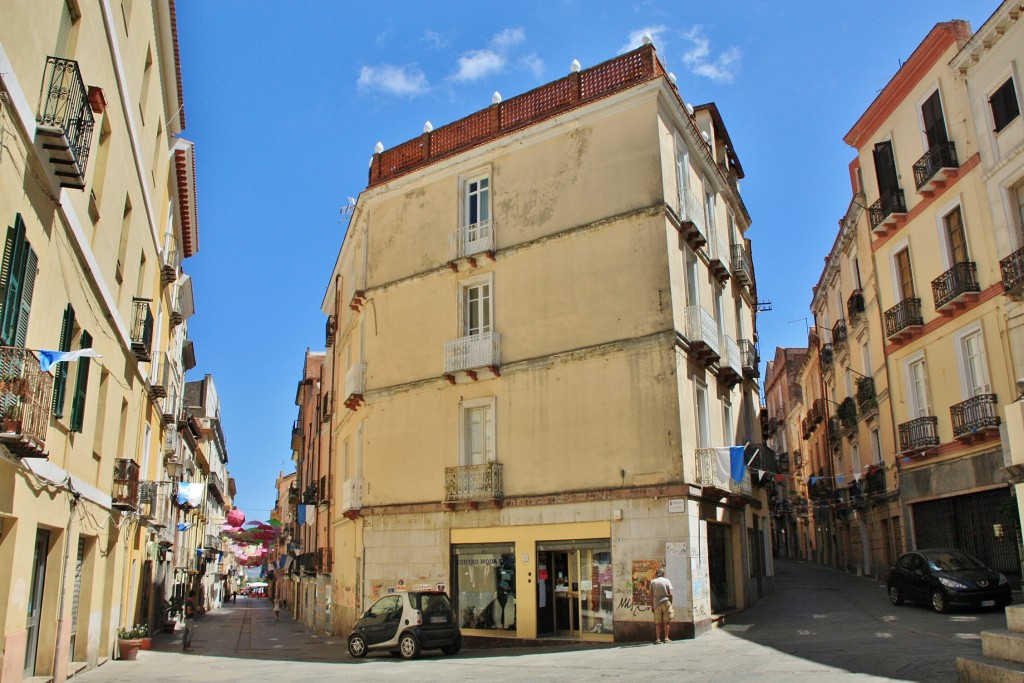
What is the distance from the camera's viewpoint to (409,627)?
17906 millimetres

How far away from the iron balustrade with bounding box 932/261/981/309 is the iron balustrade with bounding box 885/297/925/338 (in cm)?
121

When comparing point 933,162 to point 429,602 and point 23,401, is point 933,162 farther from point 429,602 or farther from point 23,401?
point 23,401

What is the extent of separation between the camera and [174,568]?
3722cm

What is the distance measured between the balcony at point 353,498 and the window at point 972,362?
692 inches

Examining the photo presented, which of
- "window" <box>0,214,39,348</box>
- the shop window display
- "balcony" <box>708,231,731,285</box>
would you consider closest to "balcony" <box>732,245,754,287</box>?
"balcony" <box>708,231,731,285</box>

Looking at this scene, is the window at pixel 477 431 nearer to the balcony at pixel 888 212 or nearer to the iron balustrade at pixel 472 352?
the iron balustrade at pixel 472 352

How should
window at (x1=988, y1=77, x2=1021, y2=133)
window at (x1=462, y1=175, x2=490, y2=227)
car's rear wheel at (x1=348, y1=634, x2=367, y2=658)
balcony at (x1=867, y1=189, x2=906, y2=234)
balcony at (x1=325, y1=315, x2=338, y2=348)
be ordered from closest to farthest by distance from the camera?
car's rear wheel at (x1=348, y1=634, x2=367, y2=658), window at (x1=988, y1=77, x2=1021, y2=133), window at (x1=462, y1=175, x2=490, y2=227), balcony at (x1=867, y1=189, x2=906, y2=234), balcony at (x1=325, y1=315, x2=338, y2=348)

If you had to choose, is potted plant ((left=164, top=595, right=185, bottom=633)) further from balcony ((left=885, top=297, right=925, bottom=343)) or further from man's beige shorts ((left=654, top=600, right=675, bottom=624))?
balcony ((left=885, top=297, right=925, bottom=343))

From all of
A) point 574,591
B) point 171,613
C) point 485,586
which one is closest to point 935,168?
point 574,591

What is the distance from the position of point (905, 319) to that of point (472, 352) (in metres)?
13.6

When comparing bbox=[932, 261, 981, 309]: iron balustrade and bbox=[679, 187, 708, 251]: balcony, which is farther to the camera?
bbox=[932, 261, 981, 309]: iron balustrade

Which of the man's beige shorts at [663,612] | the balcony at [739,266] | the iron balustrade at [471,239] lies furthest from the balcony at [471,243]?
the man's beige shorts at [663,612]

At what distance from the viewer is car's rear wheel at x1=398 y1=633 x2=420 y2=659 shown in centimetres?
1773

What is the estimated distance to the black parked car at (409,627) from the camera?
1784cm
